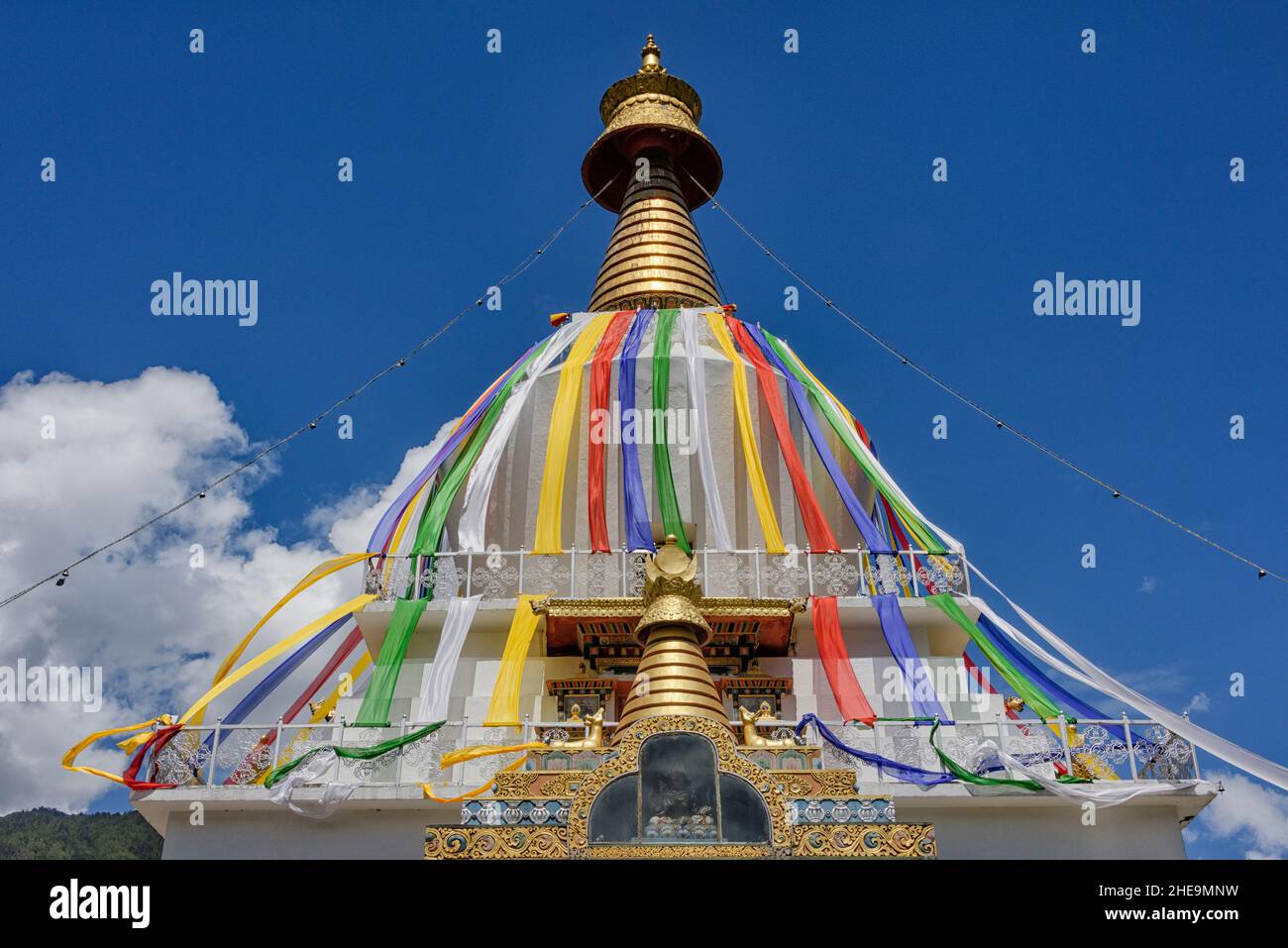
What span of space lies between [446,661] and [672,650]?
3.78 meters

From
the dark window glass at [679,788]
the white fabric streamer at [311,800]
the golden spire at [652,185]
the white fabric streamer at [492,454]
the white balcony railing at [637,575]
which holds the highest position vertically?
the golden spire at [652,185]

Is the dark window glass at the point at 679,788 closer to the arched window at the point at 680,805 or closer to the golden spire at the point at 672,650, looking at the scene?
the arched window at the point at 680,805

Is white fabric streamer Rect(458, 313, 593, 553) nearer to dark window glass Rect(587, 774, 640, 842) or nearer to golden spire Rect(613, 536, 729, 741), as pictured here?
golden spire Rect(613, 536, 729, 741)

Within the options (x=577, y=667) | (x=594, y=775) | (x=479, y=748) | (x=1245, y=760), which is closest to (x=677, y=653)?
(x=594, y=775)

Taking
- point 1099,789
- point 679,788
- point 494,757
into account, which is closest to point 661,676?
point 679,788

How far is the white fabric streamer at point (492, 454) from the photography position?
12750mm

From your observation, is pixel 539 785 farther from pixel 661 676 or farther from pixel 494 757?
pixel 494 757

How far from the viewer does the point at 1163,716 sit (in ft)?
32.9

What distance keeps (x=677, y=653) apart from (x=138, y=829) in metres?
30.1

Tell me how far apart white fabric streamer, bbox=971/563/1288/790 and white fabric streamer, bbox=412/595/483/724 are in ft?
17.6

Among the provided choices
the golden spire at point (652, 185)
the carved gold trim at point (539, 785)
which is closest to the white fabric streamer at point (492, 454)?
the golden spire at point (652, 185)

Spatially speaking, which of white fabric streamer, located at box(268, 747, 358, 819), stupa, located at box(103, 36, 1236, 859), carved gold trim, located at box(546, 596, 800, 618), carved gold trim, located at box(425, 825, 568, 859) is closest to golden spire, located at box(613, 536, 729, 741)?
stupa, located at box(103, 36, 1236, 859)

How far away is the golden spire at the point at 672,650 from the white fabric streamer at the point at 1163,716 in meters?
4.20
